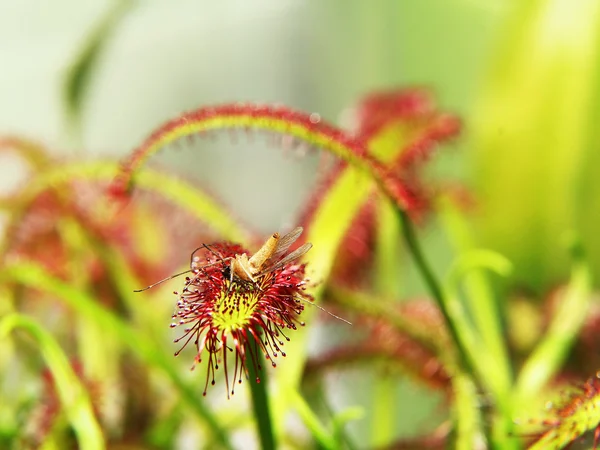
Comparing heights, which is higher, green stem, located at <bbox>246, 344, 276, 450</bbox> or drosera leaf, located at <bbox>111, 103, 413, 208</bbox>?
drosera leaf, located at <bbox>111, 103, 413, 208</bbox>

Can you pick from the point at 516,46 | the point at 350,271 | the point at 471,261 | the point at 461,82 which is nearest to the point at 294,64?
the point at 461,82

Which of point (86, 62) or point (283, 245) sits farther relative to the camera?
point (86, 62)

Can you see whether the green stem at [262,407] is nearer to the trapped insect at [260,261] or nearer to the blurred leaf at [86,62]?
the trapped insect at [260,261]

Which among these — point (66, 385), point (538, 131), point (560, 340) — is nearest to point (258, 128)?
point (66, 385)

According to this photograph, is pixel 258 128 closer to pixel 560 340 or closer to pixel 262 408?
pixel 262 408

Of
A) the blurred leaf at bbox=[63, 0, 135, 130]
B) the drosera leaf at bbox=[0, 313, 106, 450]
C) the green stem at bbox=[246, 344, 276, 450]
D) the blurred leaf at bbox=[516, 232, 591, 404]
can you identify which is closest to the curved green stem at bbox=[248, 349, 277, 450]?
the green stem at bbox=[246, 344, 276, 450]

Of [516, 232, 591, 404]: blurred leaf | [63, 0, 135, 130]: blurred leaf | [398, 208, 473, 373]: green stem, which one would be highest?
[63, 0, 135, 130]: blurred leaf

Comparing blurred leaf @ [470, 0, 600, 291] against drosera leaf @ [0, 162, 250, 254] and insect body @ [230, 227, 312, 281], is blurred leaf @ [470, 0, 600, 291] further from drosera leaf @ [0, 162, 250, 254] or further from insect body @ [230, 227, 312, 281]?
insect body @ [230, 227, 312, 281]

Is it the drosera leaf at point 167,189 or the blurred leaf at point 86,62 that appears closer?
the drosera leaf at point 167,189

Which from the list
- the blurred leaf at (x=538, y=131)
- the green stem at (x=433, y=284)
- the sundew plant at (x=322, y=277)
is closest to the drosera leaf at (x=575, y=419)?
the sundew plant at (x=322, y=277)
